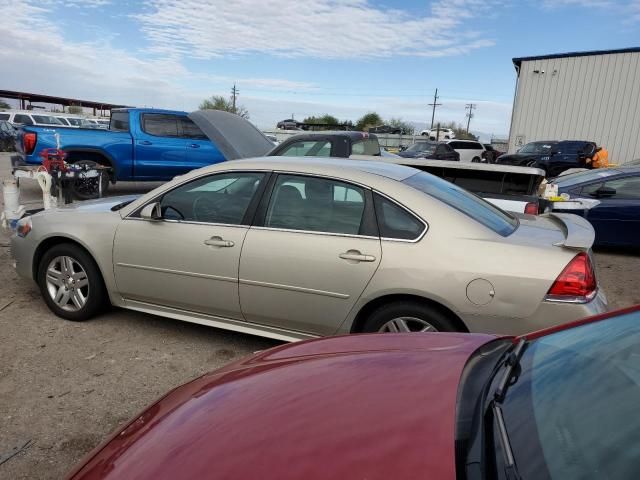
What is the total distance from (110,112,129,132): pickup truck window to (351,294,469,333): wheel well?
29.5 ft

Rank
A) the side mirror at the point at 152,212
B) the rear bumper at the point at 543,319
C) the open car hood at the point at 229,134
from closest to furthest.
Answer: the rear bumper at the point at 543,319 < the side mirror at the point at 152,212 < the open car hood at the point at 229,134

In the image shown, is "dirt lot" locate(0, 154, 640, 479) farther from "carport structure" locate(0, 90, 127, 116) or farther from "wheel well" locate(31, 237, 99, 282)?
"carport structure" locate(0, 90, 127, 116)

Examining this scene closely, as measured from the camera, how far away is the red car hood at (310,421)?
A: 1.22m

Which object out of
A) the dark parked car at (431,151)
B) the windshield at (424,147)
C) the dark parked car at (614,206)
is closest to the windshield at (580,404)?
the dark parked car at (614,206)

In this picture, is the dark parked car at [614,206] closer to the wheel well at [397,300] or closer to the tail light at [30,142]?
the wheel well at [397,300]

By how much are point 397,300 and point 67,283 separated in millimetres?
2733

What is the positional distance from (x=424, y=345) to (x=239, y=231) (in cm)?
197

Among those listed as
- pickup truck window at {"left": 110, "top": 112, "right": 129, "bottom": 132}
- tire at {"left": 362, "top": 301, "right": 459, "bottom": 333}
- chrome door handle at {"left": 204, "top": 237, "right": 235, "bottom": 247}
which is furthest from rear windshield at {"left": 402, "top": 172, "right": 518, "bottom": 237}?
pickup truck window at {"left": 110, "top": 112, "right": 129, "bottom": 132}

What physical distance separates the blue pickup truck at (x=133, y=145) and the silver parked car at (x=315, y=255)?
209 inches

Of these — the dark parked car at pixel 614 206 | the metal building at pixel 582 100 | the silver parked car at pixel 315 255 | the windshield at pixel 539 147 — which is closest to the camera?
the silver parked car at pixel 315 255

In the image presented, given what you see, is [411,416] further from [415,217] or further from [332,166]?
[332,166]

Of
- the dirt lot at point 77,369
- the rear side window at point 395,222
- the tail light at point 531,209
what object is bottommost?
the dirt lot at point 77,369

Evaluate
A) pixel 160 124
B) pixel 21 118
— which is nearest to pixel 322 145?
pixel 160 124

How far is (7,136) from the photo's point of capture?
2191cm
